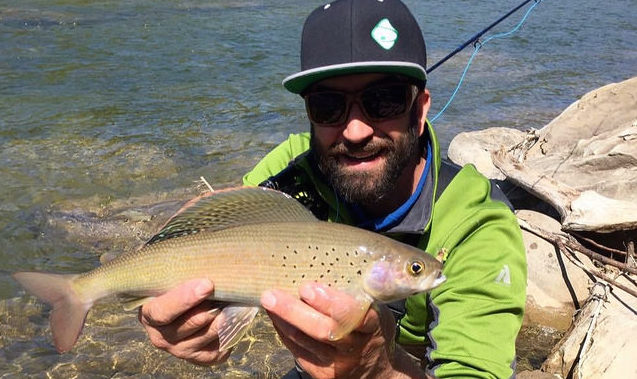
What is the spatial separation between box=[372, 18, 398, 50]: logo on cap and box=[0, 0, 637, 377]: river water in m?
2.98

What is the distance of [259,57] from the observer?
15.6m

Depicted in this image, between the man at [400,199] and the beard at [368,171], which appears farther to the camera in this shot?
the beard at [368,171]

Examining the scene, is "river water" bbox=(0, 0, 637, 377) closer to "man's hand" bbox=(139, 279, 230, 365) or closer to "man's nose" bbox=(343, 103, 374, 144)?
"man's hand" bbox=(139, 279, 230, 365)

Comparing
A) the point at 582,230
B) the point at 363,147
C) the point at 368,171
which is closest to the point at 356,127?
the point at 363,147

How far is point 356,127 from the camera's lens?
3.23 m

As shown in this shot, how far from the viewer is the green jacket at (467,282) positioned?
2.96 meters

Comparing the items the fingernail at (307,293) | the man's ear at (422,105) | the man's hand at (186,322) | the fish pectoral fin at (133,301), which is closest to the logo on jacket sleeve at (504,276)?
the man's ear at (422,105)

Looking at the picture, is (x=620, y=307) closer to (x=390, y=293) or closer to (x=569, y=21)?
(x=390, y=293)

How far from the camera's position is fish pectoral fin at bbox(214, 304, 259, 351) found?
269cm

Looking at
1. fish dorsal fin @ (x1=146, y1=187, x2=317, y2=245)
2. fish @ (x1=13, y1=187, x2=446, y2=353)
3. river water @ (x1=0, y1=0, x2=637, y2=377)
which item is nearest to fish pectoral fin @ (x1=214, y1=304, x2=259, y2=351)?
fish @ (x1=13, y1=187, x2=446, y2=353)

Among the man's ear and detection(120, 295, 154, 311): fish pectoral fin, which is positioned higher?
the man's ear

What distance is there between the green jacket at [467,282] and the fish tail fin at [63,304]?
4.65 ft

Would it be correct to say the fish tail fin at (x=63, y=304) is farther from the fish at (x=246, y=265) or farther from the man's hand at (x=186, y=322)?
the man's hand at (x=186, y=322)

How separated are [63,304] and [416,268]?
62.8 inches
